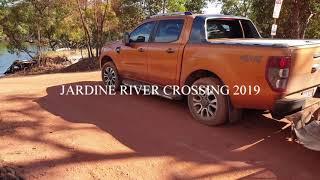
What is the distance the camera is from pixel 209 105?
5961mm

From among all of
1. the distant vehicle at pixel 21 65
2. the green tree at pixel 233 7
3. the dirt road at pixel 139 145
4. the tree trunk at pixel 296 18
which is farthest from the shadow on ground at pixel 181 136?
the green tree at pixel 233 7

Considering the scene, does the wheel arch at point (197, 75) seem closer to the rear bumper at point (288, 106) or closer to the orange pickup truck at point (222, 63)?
the orange pickup truck at point (222, 63)

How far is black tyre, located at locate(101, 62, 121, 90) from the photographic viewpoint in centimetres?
823

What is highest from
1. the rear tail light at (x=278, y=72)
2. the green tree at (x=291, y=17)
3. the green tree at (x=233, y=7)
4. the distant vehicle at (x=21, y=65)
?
the green tree at (x=233, y=7)

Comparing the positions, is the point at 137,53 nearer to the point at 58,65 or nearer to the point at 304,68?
the point at 304,68

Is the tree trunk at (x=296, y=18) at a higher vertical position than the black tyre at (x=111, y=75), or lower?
higher

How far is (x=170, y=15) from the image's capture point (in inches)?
269

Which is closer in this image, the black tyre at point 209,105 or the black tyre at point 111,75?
the black tyre at point 209,105

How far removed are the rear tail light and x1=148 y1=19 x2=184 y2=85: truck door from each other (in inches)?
70.2

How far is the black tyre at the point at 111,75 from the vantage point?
8234 millimetres

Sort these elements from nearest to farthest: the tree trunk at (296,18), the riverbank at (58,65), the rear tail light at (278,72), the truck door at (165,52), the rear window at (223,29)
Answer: the rear tail light at (278,72), the rear window at (223,29), the truck door at (165,52), the tree trunk at (296,18), the riverbank at (58,65)

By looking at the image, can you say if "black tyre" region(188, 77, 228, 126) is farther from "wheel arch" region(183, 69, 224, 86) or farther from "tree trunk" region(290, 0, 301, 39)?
"tree trunk" region(290, 0, 301, 39)

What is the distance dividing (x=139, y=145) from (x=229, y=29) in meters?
2.85

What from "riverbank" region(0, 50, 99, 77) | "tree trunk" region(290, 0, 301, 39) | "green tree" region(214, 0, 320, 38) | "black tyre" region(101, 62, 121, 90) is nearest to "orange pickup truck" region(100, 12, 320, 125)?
"black tyre" region(101, 62, 121, 90)
